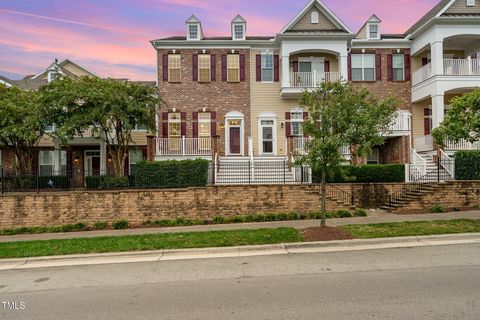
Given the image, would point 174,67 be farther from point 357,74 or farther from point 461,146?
point 461,146

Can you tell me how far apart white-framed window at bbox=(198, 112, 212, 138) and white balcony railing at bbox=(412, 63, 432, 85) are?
43.3ft

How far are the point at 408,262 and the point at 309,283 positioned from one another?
2731mm

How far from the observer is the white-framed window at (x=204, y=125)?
898 inches

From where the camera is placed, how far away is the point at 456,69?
866 inches

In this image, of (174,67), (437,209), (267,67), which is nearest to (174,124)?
(174,67)

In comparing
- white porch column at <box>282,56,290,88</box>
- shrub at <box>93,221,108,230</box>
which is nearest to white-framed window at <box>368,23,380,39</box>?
white porch column at <box>282,56,290,88</box>

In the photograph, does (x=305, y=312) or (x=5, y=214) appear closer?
(x=305, y=312)

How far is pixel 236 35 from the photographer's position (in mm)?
23234

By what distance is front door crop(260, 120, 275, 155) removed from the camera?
75.3ft

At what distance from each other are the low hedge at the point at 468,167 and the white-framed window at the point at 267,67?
11.5m

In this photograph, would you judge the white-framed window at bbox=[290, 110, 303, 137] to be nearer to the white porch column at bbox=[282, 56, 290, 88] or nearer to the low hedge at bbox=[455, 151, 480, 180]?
the white porch column at bbox=[282, 56, 290, 88]

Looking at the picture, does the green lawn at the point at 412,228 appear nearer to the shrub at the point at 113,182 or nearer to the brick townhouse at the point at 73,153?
→ the shrub at the point at 113,182

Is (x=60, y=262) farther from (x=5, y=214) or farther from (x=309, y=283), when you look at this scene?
(x=5, y=214)

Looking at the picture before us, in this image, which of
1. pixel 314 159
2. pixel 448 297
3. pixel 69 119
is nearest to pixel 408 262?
pixel 448 297
